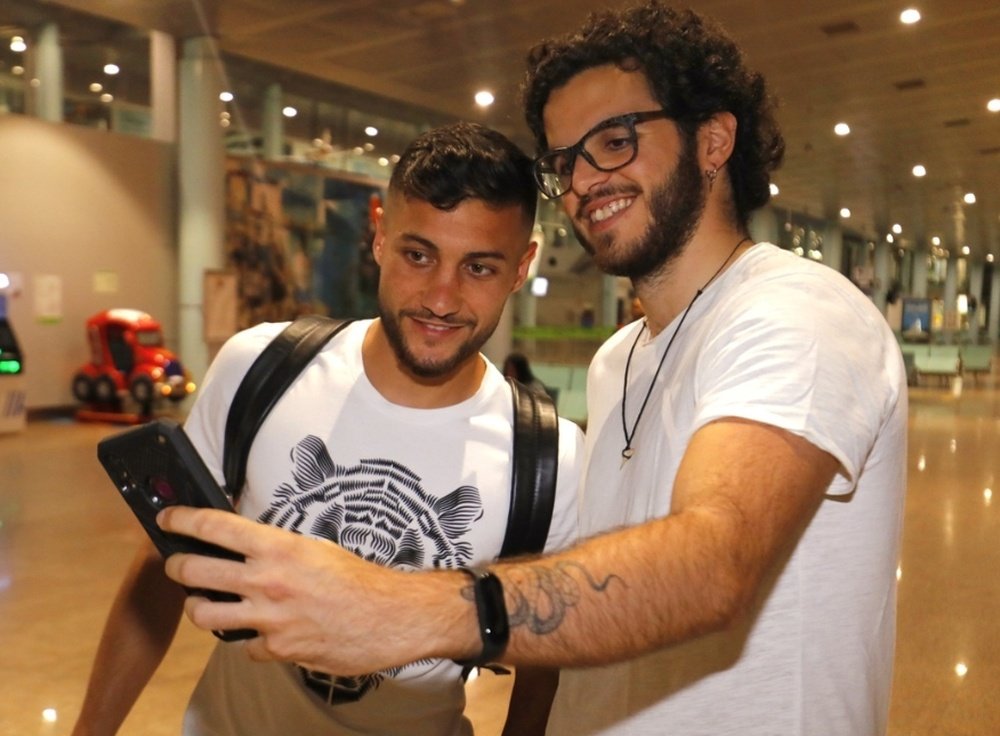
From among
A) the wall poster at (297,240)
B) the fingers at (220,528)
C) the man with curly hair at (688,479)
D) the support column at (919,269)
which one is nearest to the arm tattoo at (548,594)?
the man with curly hair at (688,479)

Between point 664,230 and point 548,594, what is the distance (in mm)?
720

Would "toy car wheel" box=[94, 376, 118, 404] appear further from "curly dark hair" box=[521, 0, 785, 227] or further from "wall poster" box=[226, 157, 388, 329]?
"curly dark hair" box=[521, 0, 785, 227]

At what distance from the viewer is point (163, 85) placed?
12.1 m

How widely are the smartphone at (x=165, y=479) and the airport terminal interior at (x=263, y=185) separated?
3181 mm

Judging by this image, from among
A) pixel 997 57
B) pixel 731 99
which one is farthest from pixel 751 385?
pixel 997 57

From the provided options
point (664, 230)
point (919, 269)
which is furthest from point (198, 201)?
point (919, 269)

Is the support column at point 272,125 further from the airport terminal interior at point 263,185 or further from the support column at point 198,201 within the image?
the support column at point 198,201

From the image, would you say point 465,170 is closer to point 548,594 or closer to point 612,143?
point 612,143

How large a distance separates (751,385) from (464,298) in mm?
781

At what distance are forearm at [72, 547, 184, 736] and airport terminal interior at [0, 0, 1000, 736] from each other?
250 cm

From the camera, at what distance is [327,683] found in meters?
1.61

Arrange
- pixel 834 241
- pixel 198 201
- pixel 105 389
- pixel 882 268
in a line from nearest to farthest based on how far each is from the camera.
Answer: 1. pixel 105 389
2. pixel 198 201
3. pixel 834 241
4. pixel 882 268

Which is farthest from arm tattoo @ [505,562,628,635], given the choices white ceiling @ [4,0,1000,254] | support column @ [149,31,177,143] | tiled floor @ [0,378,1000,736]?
support column @ [149,31,177,143]

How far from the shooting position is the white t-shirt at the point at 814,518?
3.43 feet
